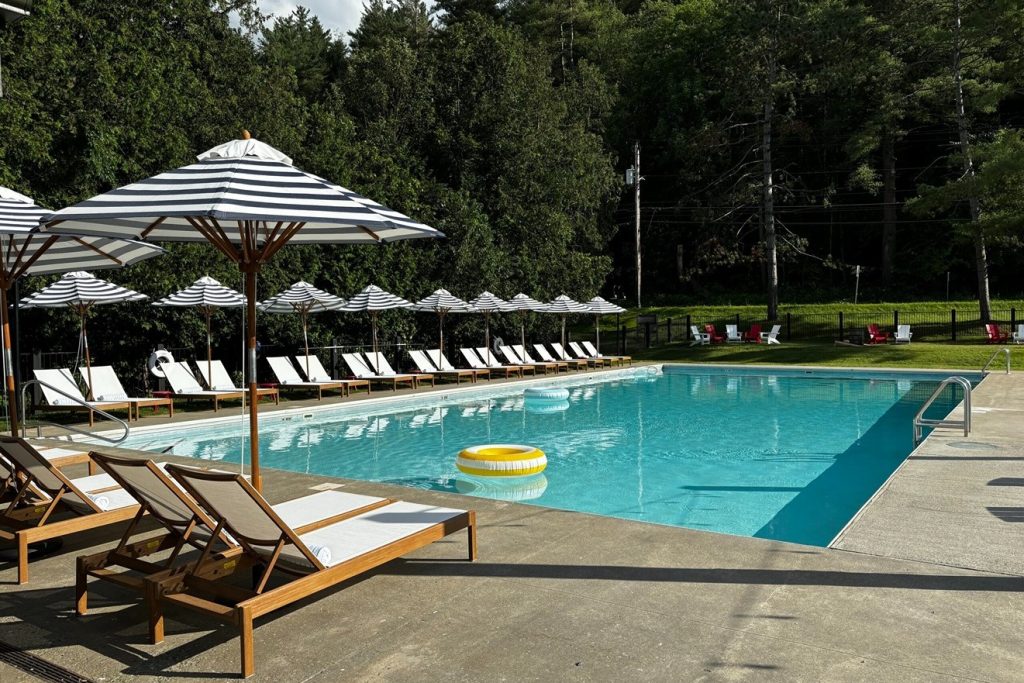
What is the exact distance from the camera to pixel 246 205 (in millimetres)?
4012

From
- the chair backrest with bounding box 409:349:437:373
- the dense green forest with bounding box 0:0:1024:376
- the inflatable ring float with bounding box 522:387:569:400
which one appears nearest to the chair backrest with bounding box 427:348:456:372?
the chair backrest with bounding box 409:349:437:373

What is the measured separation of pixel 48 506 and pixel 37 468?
26 cm

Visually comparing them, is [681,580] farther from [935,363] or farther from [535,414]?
[935,363]

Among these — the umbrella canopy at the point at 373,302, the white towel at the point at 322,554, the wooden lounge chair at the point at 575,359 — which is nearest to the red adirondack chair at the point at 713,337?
the wooden lounge chair at the point at 575,359

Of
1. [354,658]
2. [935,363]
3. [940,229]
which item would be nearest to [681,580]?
[354,658]

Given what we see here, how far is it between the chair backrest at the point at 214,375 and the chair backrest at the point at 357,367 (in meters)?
3.16

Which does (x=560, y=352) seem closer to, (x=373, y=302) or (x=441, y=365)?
(x=441, y=365)

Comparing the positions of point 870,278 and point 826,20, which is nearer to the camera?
point 826,20

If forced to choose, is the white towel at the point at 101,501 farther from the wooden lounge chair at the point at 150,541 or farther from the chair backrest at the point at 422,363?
the chair backrest at the point at 422,363

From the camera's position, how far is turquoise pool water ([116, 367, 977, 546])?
26.2 ft

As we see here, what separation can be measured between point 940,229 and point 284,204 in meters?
41.7

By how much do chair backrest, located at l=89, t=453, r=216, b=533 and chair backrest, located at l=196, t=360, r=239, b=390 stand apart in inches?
431

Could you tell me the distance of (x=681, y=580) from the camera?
168 inches

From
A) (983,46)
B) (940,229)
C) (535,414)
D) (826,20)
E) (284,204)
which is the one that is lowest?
(535,414)
